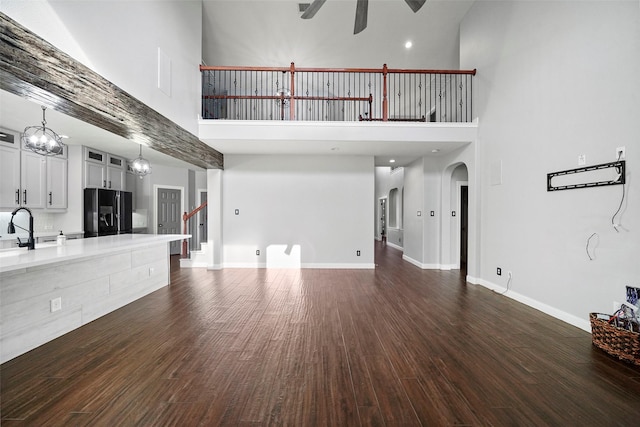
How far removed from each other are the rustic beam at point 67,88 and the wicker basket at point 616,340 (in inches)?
204

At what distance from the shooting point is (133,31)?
332 cm

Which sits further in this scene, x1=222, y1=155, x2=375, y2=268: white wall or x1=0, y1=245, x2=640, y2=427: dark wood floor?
x1=222, y1=155, x2=375, y2=268: white wall

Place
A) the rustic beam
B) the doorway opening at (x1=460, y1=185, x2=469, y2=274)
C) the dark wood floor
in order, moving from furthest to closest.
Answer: the doorway opening at (x1=460, y1=185, x2=469, y2=274)
the rustic beam
the dark wood floor

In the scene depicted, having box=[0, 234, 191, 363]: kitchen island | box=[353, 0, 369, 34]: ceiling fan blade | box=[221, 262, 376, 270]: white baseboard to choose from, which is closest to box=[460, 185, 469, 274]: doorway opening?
box=[221, 262, 376, 270]: white baseboard

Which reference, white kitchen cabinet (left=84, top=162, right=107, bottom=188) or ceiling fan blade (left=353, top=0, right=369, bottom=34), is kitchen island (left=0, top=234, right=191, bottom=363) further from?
ceiling fan blade (left=353, top=0, right=369, bottom=34)

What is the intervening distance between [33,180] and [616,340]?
26.2 ft

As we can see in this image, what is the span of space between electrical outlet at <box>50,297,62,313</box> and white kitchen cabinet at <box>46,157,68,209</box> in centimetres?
325

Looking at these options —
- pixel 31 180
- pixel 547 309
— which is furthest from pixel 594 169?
pixel 31 180

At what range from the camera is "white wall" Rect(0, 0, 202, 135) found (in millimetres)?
2277

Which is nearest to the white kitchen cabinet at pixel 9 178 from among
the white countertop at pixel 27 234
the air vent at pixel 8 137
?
the air vent at pixel 8 137

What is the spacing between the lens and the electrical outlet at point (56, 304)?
2746mm

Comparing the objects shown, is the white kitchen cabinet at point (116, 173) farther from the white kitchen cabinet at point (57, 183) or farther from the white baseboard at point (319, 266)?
the white baseboard at point (319, 266)

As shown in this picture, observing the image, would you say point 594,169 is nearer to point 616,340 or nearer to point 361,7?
point 616,340

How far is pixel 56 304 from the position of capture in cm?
279
